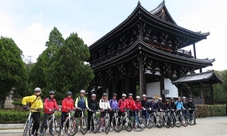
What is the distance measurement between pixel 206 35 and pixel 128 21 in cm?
1036

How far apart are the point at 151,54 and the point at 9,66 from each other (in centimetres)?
1267

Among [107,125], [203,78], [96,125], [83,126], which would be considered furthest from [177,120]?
[203,78]

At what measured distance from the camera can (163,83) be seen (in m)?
18.0

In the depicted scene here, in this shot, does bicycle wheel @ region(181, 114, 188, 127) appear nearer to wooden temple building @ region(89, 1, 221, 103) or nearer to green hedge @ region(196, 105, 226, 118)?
wooden temple building @ region(89, 1, 221, 103)

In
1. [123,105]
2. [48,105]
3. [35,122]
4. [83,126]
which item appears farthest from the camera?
[123,105]

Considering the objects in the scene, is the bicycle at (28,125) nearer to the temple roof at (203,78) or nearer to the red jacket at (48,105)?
the red jacket at (48,105)

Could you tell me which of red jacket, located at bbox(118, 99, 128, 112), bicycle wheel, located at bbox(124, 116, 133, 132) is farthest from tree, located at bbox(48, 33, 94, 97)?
bicycle wheel, located at bbox(124, 116, 133, 132)

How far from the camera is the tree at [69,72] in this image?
14.2 meters

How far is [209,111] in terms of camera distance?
1711cm

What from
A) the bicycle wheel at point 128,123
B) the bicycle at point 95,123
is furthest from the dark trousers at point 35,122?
the bicycle wheel at point 128,123

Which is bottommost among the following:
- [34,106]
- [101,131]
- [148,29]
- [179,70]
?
[101,131]

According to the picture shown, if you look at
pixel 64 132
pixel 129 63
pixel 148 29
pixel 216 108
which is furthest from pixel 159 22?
pixel 64 132

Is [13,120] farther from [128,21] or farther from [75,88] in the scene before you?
[128,21]

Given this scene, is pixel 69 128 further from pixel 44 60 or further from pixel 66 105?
pixel 44 60
